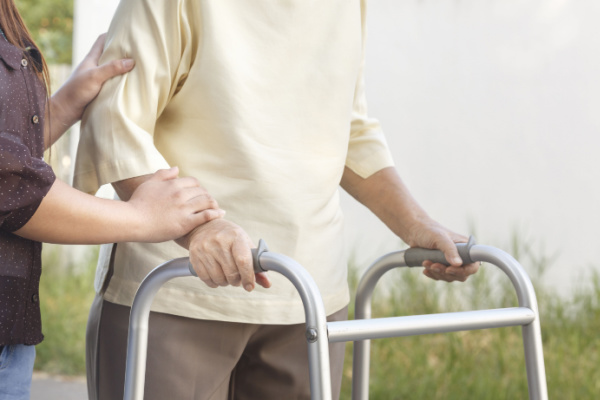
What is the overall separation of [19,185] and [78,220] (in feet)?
0.31

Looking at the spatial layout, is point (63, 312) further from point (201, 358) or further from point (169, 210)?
point (169, 210)

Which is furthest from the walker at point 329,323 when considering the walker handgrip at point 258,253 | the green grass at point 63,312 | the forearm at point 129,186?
the green grass at point 63,312

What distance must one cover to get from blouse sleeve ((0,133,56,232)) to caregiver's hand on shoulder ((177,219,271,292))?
224 millimetres

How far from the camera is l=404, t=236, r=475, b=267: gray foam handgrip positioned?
144 cm

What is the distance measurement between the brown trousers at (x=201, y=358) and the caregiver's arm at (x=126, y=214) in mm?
255

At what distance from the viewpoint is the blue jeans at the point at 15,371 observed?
3.89ft

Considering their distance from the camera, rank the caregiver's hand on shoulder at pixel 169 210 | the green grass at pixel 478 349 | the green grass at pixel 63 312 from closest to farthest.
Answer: the caregiver's hand on shoulder at pixel 169 210 < the green grass at pixel 478 349 < the green grass at pixel 63 312

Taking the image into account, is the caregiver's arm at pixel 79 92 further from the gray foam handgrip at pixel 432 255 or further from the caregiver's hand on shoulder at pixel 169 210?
the gray foam handgrip at pixel 432 255

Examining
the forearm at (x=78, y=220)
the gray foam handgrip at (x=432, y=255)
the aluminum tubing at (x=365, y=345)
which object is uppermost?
the forearm at (x=78, y=220)

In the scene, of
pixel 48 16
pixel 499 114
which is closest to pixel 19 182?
pixel 499 114

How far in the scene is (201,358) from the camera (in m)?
1.36

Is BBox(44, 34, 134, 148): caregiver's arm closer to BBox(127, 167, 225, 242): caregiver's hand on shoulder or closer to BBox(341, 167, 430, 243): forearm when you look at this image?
BBox(127, 167, 225, 242): caregiver's hand on shoulder

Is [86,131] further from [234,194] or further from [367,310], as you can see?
[367,310]

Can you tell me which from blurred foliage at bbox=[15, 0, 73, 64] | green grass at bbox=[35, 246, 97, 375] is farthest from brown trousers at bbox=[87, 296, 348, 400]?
blurred foliage at bbox=[15, 0, 73, 64]
